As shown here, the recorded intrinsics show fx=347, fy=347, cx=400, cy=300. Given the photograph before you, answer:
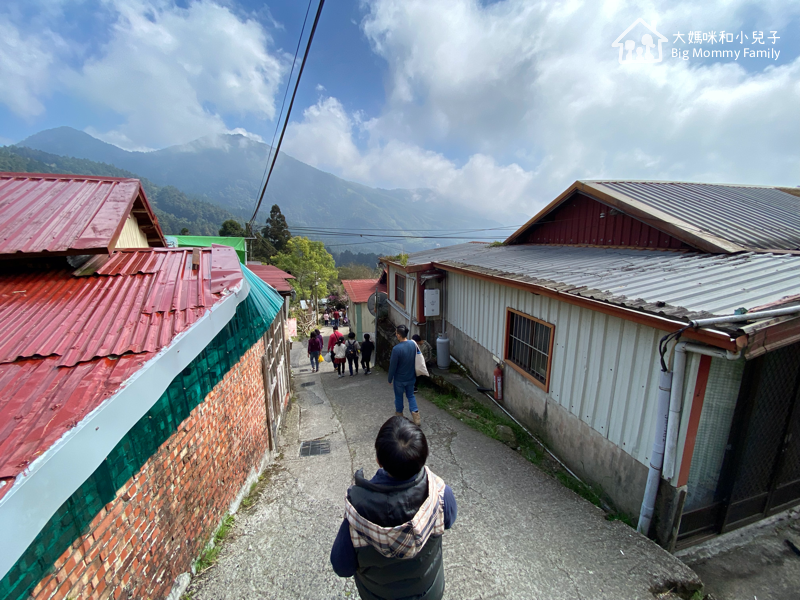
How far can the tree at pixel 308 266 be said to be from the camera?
3328 centimetres

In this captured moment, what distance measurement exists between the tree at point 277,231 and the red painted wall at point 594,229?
3985 centimetres

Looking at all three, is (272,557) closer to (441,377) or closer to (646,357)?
(646,357)

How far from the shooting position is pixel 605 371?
395cm

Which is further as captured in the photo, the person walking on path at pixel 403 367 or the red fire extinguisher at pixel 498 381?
the red fire extinguisher at pixel 498 381

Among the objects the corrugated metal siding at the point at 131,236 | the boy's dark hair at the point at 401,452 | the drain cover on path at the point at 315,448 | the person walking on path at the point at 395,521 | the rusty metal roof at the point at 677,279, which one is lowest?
the drain cover on path at the point at 315,448

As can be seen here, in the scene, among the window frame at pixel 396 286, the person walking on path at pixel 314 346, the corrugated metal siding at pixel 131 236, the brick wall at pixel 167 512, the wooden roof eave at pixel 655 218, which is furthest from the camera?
the person walking on path at pixel 314 346

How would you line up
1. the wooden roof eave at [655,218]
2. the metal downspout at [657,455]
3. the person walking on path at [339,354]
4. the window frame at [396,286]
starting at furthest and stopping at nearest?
the window frame at [396,286], the person walking on path at [339,354], the wooden roof eave at [655,218], the metal downspout at [657,455]

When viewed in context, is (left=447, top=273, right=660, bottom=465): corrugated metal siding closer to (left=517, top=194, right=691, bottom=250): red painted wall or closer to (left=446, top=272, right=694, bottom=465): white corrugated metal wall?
(left=446, top=272, right=694, bottom=465): white corrugated metal wall

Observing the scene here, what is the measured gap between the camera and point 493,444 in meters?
5.38

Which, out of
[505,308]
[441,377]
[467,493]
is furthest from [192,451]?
[441,377]

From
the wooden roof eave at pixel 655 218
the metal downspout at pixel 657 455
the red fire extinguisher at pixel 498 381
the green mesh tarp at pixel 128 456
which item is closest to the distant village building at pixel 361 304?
the wooden roof eave at pixel 655 218

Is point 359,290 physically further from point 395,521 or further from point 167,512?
point 395,521

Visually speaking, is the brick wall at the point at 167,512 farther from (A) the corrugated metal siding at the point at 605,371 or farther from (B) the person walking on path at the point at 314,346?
(B) the person walking on path at the point at 314,346

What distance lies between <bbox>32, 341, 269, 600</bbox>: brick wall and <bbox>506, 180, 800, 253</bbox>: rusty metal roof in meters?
6.54
